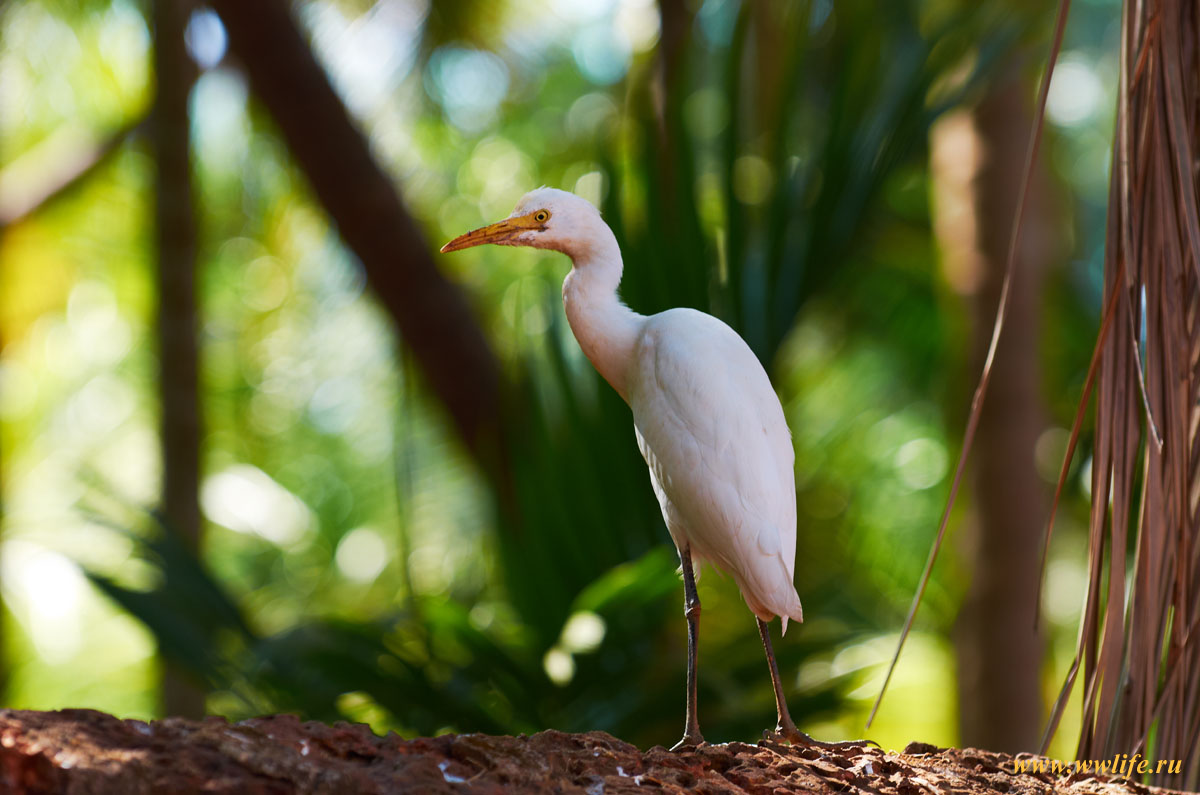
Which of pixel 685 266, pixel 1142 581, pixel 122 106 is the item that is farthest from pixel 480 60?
pixel 1142 581

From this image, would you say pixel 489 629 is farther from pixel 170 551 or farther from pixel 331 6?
pixel 331 6

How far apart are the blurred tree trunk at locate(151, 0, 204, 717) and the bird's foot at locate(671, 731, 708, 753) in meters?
2.32

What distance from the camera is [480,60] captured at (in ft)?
34.0

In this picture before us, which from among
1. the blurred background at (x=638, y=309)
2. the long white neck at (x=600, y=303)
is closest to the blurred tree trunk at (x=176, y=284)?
the blurred background at (x=638, y=309)

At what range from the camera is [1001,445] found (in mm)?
4457

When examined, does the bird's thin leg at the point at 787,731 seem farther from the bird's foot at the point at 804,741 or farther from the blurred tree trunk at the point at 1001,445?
the blurred tree trunk at the point at 1001,445

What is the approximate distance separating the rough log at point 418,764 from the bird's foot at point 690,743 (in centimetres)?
5

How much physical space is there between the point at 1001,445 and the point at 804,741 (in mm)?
2823

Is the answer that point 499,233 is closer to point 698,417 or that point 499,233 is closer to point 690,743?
point 698,417

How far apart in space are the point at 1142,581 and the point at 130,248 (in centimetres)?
1347

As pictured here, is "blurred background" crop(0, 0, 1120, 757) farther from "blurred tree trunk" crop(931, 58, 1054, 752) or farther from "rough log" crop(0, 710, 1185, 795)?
"rough log" crop(0, 710, 1185, 795)

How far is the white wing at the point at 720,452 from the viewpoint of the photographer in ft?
6.37

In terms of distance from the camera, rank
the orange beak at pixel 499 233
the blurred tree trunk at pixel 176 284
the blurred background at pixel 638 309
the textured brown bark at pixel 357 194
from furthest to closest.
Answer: the textured brown bark at pixel 357 194 < the blurred tree trunk at pixel 176 284 < the blurred background at pixel 638 309 < the orange beak at pixel 499 233

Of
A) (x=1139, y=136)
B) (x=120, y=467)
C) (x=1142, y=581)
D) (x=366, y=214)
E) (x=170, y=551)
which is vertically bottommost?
(x=1142, y=581)
